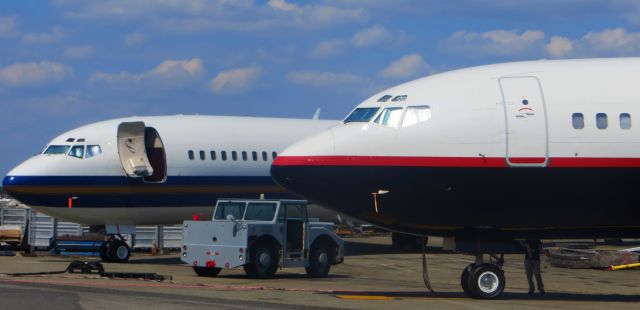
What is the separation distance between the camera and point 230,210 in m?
29.9

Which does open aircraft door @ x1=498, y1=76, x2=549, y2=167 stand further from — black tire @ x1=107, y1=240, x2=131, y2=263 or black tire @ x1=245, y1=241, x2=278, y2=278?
black tire @ x1=107, y1=240, x2=131, y2=263

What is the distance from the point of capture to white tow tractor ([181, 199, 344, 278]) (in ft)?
92.9

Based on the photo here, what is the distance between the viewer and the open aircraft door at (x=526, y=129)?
68.4ft

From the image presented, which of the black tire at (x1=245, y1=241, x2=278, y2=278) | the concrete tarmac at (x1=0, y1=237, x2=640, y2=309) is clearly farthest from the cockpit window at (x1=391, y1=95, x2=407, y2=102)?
the black tire at (x1=245, y1=241, x2=278, y2=278)

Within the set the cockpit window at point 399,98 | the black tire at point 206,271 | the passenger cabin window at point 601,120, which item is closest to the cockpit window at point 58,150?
the black tire at point 206,271

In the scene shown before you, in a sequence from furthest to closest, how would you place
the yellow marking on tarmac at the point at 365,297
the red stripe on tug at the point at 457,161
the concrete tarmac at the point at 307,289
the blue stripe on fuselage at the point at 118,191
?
the blue stripe on fuselage at the point at 118,191
the yellow marking on tarmac at the point at 365,297
the red stripe on tug at the point at 457,161
the concrete tarmac at the point at 307,289

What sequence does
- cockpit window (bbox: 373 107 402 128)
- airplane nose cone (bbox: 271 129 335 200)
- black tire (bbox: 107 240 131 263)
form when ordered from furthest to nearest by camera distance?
black tire (bbox: 107 240 131 263), cockpit window (bbox: 373 107 402 128), airplane nose cone (bbox: 271 129 335 200)

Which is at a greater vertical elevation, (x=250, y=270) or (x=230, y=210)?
(x=230, y=210)

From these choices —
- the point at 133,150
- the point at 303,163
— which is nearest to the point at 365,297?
the point at 303,163

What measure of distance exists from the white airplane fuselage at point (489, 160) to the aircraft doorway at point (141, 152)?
46.1 feet

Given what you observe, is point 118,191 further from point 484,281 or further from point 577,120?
point 577,120

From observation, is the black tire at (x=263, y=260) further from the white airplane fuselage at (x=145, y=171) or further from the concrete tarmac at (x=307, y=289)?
the white airplane fuselage at (x=145, y=171)

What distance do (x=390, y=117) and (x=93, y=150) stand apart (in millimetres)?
15521

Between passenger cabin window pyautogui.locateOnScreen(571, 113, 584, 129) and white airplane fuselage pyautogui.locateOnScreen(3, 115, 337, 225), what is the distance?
16895 mm
